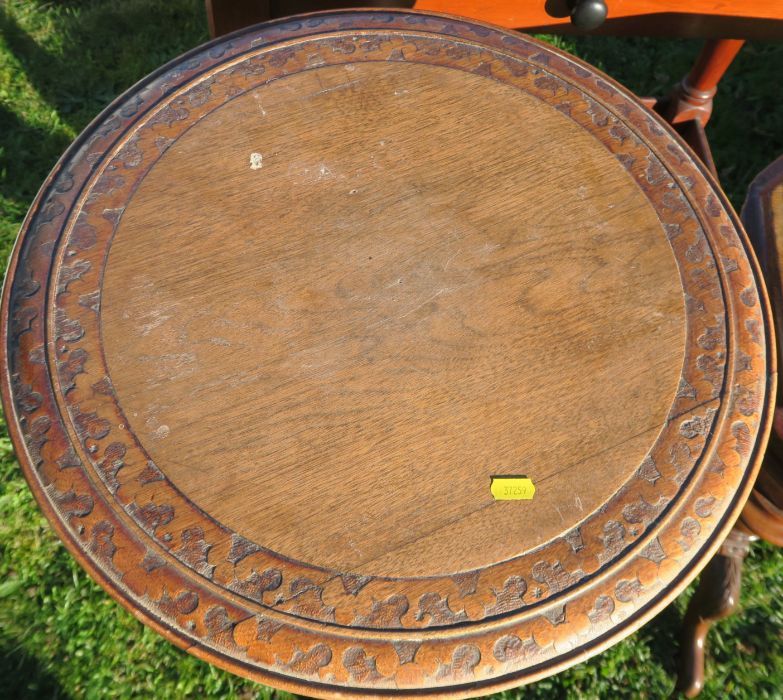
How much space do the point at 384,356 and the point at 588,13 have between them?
102 cm

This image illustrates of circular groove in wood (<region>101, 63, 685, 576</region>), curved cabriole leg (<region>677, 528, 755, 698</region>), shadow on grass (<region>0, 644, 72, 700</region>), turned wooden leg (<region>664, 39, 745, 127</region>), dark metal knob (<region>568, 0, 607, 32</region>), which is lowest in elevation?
curved cabriole leg (<region>677, 528, 755, 698</region>)

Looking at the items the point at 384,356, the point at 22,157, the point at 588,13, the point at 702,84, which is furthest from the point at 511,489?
the point at 22,157

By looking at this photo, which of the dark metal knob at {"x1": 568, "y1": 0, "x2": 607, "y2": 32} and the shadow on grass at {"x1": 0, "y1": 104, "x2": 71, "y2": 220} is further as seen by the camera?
the shadow on grass at {"x1": 0, "y1": 104, "x2": 71, "y2": 220}

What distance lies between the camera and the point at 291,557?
1050 mm

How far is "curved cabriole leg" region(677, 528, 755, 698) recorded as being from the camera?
1.91 m

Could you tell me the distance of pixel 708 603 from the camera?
194 cm

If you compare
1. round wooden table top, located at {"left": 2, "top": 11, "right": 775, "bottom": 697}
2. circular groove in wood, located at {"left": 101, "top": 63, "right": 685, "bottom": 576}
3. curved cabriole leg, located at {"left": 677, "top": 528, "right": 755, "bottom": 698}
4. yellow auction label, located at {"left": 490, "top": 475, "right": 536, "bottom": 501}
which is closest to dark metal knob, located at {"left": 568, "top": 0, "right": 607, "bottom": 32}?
round wooden table top, located at {"left": 2, "top": 11, "right": 775, "bottom": 697}

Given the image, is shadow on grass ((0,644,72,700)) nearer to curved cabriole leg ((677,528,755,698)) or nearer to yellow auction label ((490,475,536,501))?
yellow auction label ((490,475,536,501))

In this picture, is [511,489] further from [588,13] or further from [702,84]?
[702,84]

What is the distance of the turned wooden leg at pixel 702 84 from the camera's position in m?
2.23

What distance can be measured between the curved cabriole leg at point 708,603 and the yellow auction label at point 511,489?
110 cm

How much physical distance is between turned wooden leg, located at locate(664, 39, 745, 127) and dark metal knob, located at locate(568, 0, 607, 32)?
0.82 metres

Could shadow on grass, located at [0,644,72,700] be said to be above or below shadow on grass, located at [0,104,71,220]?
below

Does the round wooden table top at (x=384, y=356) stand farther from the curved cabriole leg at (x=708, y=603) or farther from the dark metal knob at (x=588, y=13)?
the curved cabriole leg at (x=708, y=603)
